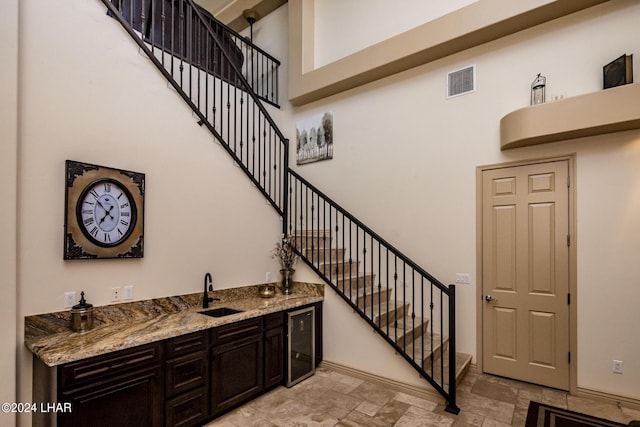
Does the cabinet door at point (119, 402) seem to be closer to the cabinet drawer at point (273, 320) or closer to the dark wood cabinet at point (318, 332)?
the cabinet drawer at point (273, 320)

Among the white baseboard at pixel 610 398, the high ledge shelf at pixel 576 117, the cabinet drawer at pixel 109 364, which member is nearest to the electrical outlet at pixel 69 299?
the cabinet drawer at pixel 109 364

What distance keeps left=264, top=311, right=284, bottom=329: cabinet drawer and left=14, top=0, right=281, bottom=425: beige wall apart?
0.69 m

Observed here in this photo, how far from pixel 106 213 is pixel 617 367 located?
4.74 metres

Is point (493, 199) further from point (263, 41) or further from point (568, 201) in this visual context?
point (263, 41)

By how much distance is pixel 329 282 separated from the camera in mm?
4047

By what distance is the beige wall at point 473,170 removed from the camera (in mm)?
3160

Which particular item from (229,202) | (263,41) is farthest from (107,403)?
(263,41)

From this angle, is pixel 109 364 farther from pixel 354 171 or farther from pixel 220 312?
pixel 354 171

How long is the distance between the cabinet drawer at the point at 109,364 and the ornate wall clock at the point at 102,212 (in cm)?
86

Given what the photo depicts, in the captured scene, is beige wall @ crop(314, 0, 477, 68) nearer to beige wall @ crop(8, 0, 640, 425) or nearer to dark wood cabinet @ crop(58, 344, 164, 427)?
beige wall @ crop(8, 0, 640, 425)

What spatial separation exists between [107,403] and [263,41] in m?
5.72

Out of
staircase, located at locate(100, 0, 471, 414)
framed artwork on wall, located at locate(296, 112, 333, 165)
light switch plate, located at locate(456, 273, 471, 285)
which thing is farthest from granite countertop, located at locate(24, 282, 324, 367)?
framed artwork on wall, located at locate(296, 112, 333, 165)

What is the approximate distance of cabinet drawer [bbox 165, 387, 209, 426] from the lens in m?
2.64

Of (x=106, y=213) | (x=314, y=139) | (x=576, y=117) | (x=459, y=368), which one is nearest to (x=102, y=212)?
(x=106, y=213)
